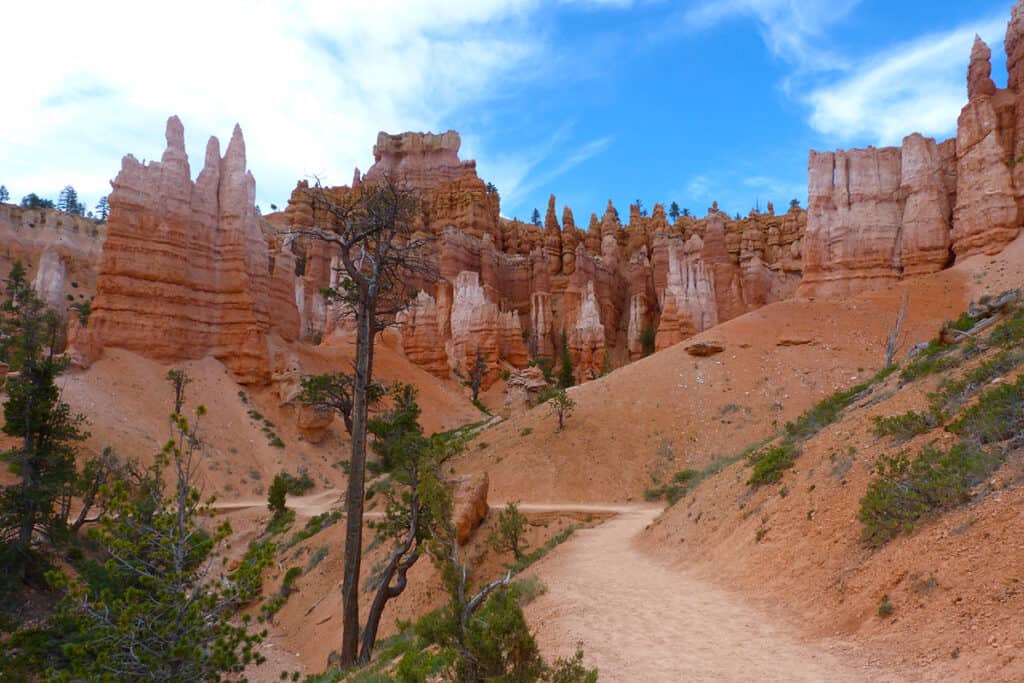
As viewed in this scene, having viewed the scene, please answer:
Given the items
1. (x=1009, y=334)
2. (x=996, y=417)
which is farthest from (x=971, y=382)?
(x=1009, y=334)

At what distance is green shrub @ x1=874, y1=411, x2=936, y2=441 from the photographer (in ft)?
33.5

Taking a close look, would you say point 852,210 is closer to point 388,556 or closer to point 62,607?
point 388,556

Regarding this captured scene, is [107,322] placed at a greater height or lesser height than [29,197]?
lesser

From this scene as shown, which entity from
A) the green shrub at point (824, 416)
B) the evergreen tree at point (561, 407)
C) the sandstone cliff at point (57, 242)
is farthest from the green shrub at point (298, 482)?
the sandstone cliff at point (57, 242)

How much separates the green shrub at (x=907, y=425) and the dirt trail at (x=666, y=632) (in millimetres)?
4291

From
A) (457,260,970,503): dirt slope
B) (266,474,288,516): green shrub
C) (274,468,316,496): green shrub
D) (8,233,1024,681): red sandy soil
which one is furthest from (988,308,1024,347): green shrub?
(274,468,316,496): green shrub

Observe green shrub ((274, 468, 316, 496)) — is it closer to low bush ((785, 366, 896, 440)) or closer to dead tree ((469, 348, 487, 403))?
dead tree ((469, 348, 487, 403))

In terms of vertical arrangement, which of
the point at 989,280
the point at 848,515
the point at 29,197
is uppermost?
the point at 29,197

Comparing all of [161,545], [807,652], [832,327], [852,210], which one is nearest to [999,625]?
[807,652]

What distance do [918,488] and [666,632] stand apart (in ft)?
12.7

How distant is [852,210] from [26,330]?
4404cm

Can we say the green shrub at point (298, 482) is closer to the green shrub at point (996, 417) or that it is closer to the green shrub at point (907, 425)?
the green shrub at point (907, 425)

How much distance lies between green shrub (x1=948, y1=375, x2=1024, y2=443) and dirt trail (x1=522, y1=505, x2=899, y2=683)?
3.98 m

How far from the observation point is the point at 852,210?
127 ft
